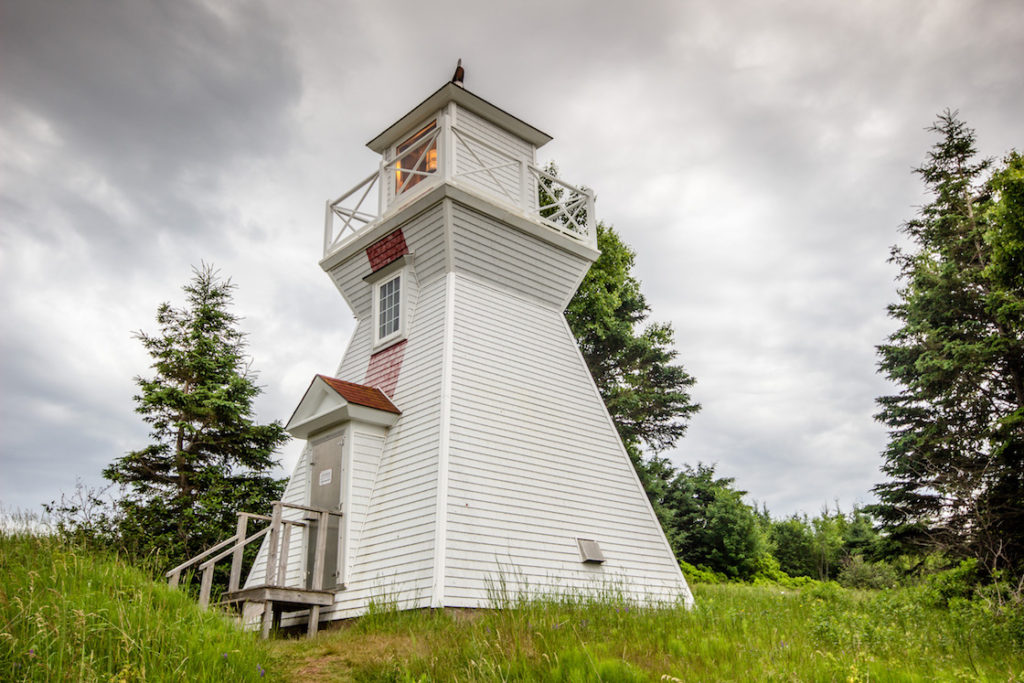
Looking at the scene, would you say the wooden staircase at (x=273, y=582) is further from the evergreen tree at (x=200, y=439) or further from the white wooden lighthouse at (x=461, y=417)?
the evergreen tree at (x=200, y=439)

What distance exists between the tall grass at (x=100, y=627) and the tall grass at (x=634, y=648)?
3.14 feet

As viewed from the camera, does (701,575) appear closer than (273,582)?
No

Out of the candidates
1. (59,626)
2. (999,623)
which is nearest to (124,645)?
(59,626)

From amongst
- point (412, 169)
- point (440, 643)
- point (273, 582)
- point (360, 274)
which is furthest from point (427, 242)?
point (440, 643)

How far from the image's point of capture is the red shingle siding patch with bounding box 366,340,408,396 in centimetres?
1257

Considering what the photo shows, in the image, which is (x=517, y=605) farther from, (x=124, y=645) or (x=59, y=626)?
(x=59, y=626)

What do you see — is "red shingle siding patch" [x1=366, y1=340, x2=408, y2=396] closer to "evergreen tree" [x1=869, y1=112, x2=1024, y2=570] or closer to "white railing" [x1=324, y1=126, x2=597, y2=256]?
"white railing" [x1=324, y1=126, x2=597, y2=256]

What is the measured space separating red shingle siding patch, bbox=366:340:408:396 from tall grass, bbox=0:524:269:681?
543 centimetres

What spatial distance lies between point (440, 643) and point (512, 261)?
7.92 metres

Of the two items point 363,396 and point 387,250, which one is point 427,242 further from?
point 363,396

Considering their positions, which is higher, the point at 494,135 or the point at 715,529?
the point at 494,135

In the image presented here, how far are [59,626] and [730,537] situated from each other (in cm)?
2050

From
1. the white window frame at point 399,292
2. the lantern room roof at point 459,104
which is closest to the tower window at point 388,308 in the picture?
the white window frame at point 399,292

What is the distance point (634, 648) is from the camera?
672 centimetres
